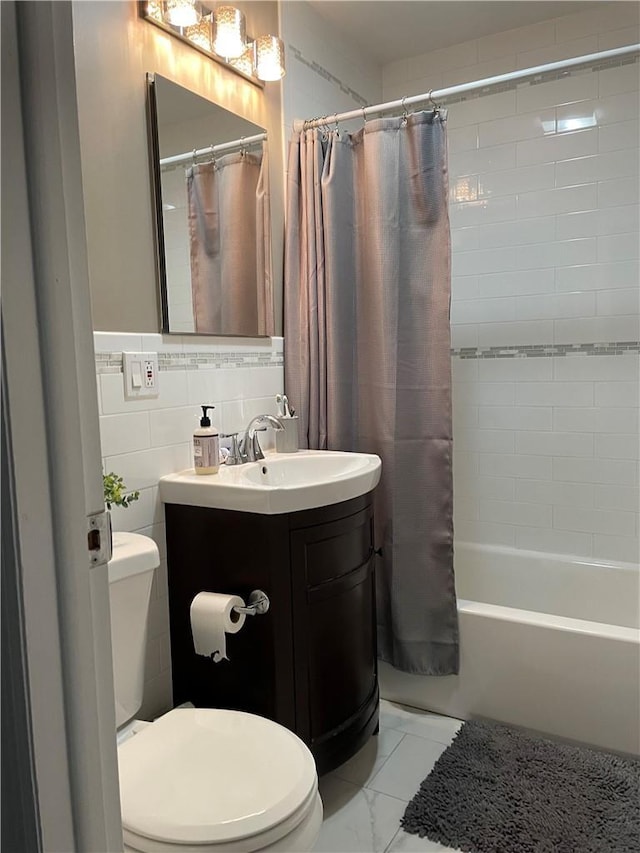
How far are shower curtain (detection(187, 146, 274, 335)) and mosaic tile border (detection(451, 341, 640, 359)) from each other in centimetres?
109

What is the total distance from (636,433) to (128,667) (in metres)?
2.20

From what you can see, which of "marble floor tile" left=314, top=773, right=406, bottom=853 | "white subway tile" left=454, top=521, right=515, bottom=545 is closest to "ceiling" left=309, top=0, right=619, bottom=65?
"white subway tile" left=454, top=521, right=515, bottom=545

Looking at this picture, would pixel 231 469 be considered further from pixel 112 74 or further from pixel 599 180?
pixel 599 180

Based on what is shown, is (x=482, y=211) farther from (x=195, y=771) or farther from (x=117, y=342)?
(x=195, y=771)

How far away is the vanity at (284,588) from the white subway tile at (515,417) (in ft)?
3.97

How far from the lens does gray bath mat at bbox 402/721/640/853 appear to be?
1688 mm

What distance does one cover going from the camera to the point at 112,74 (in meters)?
1.75

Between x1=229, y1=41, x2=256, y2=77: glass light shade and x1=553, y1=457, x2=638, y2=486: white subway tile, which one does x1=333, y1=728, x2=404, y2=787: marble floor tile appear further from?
x1=229, y1=41, x2=256, y2=77: glass light shade

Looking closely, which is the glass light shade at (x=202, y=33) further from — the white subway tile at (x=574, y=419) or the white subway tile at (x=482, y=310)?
the white subway tile at (x=574, y=419)

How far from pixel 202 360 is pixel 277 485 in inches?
19.2

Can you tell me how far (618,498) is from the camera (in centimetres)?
275

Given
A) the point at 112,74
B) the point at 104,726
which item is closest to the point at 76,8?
the point at 112,74

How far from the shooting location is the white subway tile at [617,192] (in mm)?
2645

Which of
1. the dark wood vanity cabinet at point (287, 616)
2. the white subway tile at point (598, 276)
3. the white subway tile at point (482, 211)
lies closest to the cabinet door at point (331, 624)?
the dark wood vanity cabinet at point (287, 616)
